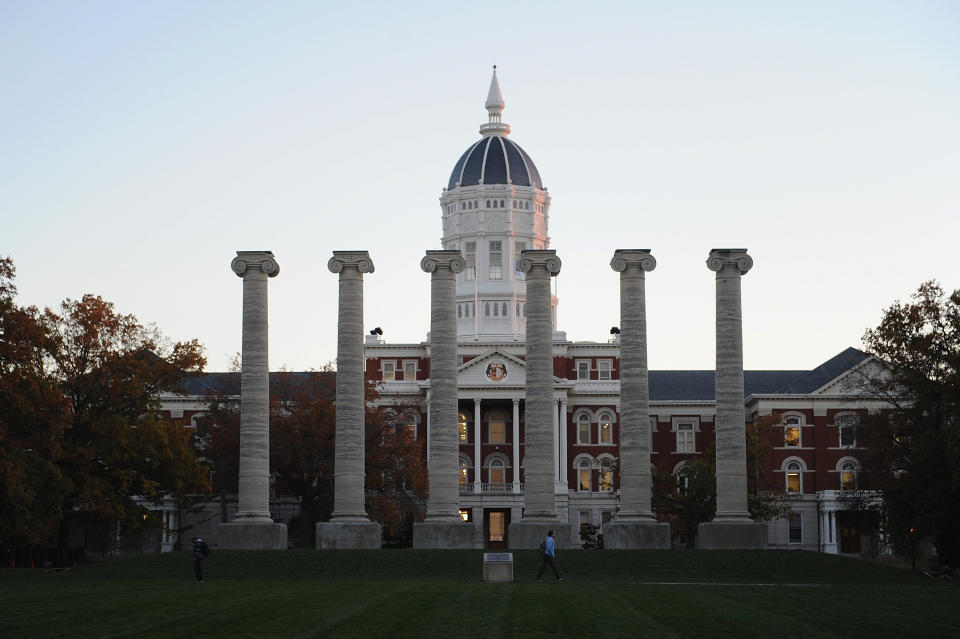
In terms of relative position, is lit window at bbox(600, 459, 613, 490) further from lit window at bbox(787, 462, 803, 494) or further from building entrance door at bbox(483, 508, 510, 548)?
lit window at bbox(787, 462, 803, 494)

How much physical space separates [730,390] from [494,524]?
57674mm

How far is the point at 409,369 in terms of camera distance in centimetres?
12938

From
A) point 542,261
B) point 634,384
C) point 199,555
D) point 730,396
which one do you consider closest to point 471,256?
point 542,261

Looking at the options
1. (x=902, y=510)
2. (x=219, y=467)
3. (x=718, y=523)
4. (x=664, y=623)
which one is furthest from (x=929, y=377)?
(x=219, y=467)

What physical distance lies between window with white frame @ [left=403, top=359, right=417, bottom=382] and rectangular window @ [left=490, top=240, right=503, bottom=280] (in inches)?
648

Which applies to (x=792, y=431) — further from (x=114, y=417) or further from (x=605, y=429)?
(x=114, y=417)

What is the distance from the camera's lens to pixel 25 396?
63.5 metres

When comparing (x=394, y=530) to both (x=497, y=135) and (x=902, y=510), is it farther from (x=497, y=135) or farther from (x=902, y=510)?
(x=497, y=135)

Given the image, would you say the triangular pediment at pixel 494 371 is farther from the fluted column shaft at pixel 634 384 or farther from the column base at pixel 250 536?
the column base at pixel 250 536

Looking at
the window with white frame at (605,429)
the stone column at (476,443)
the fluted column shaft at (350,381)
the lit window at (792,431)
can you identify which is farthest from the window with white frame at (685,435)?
the fluted column shaft at (350,381)

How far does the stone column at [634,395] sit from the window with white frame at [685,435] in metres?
57.5

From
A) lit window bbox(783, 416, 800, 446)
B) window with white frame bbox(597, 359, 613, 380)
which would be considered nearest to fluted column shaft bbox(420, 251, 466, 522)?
lit window bbox(783, 416, 800, 446)

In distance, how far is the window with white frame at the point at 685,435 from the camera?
12350 cm

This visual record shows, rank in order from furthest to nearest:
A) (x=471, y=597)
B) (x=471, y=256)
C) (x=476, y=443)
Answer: (x=471, y=256) < (x=476, y=443) < (x=471, y=597)
